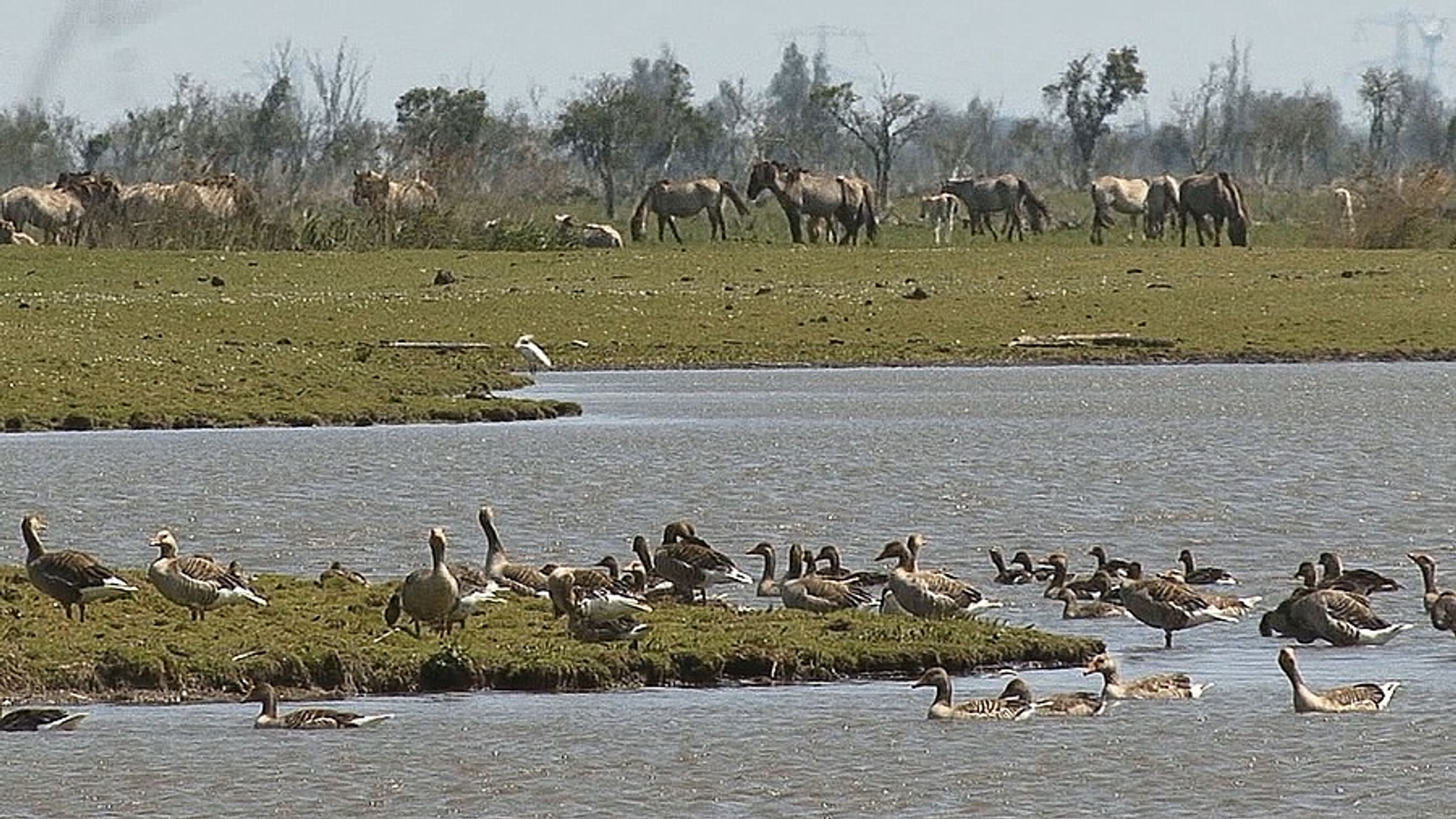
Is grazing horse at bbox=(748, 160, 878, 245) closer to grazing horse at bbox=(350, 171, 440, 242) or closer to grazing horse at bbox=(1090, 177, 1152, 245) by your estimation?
grazing horse at bbox=(1090, 177, 1152, 245)

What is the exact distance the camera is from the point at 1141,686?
13.1m

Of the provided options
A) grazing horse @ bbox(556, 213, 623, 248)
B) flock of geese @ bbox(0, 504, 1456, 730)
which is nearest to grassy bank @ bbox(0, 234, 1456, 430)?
grazing horse @ bbox(556, 213, 623, 248)

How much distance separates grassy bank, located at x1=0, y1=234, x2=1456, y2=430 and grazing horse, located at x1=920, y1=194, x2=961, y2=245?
16.4 m

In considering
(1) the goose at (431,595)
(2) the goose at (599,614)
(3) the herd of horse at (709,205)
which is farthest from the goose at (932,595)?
(3) the herd of horse at (709,205)

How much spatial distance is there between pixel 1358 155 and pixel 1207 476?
97.8 meters

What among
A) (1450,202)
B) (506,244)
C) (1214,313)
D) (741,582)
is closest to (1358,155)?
(1450,202)

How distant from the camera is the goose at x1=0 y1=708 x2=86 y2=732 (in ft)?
40.2

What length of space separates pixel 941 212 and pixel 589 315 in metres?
33.4

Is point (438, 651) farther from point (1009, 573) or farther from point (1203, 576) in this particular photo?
point (1203, 576)

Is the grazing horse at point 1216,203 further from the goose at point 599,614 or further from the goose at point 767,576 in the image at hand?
the goose at point 599,614

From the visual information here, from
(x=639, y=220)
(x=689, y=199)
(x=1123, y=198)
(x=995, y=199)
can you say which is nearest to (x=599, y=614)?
(x=639, y=220)

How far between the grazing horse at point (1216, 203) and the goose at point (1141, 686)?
51.4 m

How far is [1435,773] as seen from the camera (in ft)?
37.3

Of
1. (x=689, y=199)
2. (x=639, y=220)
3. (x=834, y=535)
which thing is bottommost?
(x=834, y=535)
